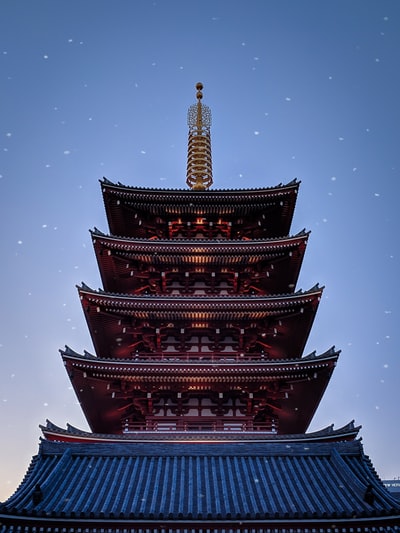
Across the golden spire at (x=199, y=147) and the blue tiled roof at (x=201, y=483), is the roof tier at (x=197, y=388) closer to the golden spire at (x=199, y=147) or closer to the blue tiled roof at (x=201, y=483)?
the blue tiled roof at (x=201, y=483)

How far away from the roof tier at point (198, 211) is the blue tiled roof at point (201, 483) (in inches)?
488

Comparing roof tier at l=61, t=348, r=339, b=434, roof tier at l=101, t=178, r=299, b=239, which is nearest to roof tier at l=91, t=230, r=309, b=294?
roof tier at l=101, t=178, r=299, b=239

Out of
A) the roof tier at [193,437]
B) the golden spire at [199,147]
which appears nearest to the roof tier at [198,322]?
the roof tier at [193,437]

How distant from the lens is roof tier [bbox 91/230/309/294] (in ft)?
81.9

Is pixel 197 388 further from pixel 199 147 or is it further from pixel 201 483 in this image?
pixel 199 147

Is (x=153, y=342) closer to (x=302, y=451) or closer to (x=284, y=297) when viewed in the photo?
(x=284, y=297)

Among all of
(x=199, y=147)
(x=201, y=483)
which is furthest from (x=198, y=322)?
(x=199, y=147)

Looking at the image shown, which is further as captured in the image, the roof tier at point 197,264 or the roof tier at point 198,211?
the roof tier at point 198,211

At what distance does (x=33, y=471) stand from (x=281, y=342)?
39.6 feet

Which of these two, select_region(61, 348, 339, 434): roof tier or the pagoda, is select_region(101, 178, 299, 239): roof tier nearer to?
the pagoda

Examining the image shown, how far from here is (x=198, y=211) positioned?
2797cm

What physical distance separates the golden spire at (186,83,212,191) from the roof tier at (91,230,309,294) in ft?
22.8

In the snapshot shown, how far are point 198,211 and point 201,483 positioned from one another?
48.3 ft

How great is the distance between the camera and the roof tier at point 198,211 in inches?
1064
